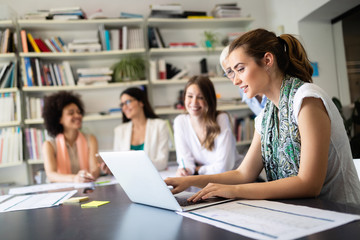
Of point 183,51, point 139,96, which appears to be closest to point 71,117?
point 139,96

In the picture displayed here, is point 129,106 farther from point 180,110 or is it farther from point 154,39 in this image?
point 154,39

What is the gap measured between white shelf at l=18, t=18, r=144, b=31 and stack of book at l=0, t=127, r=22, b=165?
109cm

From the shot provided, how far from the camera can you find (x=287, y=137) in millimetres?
1136

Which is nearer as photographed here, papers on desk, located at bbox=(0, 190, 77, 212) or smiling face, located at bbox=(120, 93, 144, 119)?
papers on desk, located at bbox=(0, 190, 77, 212)

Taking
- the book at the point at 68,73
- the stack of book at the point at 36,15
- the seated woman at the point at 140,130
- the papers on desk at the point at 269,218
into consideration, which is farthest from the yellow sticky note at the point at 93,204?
the stack of book at the point at 36,15

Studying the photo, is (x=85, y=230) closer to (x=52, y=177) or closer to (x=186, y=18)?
(x=52, y=177)

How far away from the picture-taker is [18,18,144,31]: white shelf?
10.8ft

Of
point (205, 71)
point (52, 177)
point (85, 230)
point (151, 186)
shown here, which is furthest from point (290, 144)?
point (205, 71)

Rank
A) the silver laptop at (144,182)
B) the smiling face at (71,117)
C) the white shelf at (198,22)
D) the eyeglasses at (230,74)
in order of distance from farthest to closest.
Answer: the white shelf at (198,22)
the smiling face at (71,117)
the eyeglasses at (230,74)
the silver laptop at (144,182)

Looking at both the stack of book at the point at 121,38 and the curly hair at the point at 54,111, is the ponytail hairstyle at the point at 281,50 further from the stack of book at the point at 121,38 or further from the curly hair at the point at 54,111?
the stack of book at the point at 121,38

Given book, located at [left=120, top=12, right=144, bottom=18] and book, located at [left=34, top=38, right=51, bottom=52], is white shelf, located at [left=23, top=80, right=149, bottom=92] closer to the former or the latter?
book, located at [left=34, top=38, right=51, bottom=52]

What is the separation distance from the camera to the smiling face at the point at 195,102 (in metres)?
2.24

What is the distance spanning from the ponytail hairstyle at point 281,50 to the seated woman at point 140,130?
1666 mm

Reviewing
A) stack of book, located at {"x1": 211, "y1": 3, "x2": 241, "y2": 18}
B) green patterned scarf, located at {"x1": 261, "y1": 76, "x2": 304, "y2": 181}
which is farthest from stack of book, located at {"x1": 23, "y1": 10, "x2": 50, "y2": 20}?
green patterned scarf, located at {"x1": 261, "y1": 76, "x2": 304, "y2": 181}
